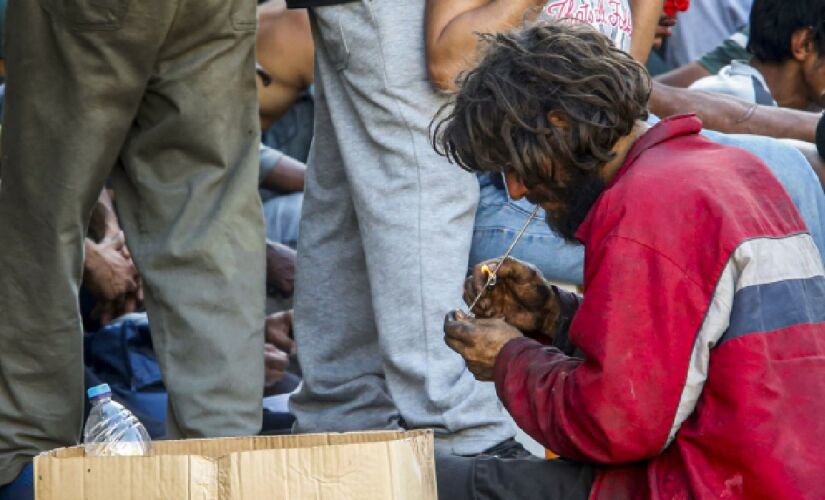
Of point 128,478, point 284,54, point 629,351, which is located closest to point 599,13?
point 629,351

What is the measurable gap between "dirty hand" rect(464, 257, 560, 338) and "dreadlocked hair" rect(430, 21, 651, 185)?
339 millimetres

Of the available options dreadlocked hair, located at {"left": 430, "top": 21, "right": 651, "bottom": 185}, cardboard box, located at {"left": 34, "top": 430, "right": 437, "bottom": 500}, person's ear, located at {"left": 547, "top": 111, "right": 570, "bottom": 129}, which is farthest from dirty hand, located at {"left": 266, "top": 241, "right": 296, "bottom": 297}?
cardboard box, located at {"left": 34, "top": 430, "right": 437, "bottom": 500}

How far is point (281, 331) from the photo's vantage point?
5.06 metres

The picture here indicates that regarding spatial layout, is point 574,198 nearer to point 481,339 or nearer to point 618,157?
point 618,157

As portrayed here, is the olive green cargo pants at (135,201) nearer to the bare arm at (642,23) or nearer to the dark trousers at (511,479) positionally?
the dark trousers at (511,479)

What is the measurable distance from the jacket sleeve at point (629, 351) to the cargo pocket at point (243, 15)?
60.8 inches

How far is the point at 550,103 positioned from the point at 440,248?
1.01 metres

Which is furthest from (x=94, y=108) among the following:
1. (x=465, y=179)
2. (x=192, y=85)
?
(x=465, y=179)

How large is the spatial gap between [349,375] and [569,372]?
56.7 inches

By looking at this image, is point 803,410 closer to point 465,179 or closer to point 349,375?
point 465,179

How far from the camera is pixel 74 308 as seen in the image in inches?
141

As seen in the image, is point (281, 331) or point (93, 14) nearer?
point (93, 14)

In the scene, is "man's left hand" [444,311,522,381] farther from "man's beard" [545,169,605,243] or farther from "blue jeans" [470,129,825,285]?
"blue jeans" [470,129,825,285]

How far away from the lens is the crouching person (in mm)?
2395
